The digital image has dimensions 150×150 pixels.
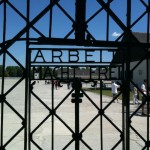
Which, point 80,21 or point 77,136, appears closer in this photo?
point 80,21

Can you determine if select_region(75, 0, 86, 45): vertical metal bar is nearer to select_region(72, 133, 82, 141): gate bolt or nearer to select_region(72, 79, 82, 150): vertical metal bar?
select_region(72, 79, 82, 150): vertical metal bar

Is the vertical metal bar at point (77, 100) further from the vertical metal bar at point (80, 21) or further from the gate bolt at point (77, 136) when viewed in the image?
the vertical metal bar at point (80, 21)

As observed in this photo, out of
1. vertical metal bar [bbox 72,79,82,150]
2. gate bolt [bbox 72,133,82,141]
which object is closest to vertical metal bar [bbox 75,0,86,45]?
vertical metal bar [bbox 72,79,82,150]

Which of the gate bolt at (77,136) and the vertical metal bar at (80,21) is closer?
the vertical metal bar at (80,21)

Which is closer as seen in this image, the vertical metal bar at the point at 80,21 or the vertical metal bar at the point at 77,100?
the vertical metal bar at the point at 80,21

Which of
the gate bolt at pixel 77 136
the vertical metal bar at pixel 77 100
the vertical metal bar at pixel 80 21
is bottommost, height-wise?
the gate bolt at pixel 77 136

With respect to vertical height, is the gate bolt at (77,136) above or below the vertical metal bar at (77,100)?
below

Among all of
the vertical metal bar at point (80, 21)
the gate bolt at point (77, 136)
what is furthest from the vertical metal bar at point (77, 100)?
the vertical metal bar at point (80, 21)

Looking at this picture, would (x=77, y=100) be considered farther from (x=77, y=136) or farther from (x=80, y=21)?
(x=80, y=21)

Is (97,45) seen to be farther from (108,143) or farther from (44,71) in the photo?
(108,143)

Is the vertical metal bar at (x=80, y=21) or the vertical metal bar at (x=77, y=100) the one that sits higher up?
the vertical metal bar at (x=80, y=21)

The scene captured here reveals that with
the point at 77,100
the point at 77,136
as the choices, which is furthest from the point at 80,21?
the point at 77,136

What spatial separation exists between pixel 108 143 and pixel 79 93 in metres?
4.90

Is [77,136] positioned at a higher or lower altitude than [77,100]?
lower
